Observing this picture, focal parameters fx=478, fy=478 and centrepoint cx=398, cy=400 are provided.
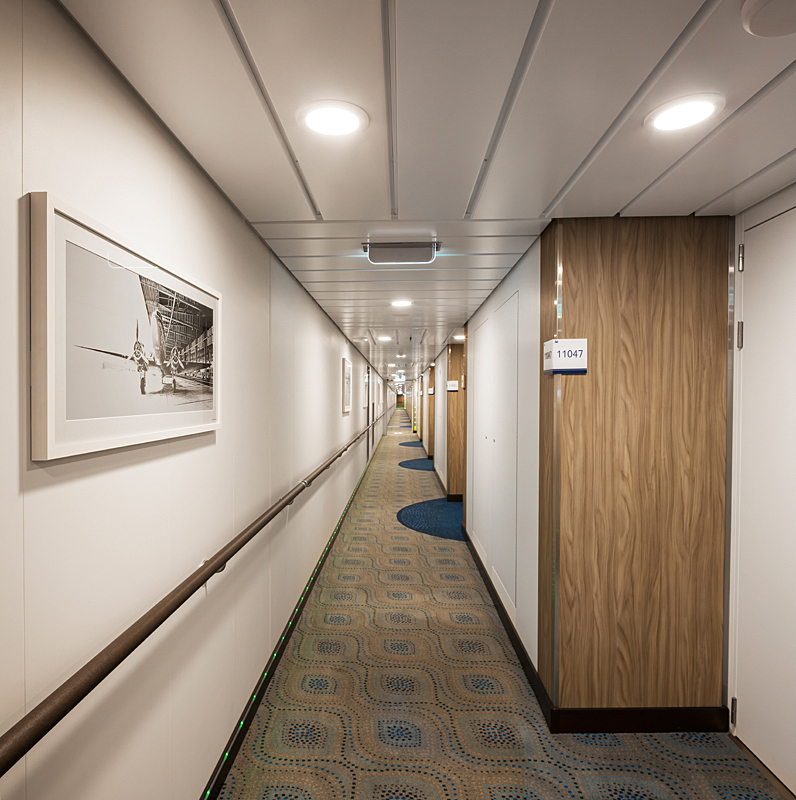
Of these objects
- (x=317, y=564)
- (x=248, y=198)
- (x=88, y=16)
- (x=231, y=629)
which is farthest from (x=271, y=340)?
(x=317, y=564)

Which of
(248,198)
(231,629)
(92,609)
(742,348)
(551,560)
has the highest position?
(248,198)

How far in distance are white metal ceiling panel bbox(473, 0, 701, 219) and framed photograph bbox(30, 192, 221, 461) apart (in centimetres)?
117

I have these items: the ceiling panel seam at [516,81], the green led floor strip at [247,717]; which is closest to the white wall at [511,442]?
the ceiling panel seam at [516,81]

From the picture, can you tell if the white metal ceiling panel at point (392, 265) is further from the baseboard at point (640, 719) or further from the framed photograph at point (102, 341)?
the baseboard at point (640, 719)

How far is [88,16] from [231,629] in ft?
7.11

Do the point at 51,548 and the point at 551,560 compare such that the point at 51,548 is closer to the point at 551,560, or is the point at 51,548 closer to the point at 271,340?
the point at 271,340

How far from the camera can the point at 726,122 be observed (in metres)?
1.48

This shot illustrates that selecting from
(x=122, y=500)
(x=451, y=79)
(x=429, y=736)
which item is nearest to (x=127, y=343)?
(x=122, y=500)

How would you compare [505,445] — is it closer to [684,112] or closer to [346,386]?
[684,112]

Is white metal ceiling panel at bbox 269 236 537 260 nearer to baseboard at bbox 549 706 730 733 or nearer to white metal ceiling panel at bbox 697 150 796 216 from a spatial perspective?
white metal ceiling panel at bbox 697 150 796 216

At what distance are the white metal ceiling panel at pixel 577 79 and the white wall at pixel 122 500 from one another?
1105mm

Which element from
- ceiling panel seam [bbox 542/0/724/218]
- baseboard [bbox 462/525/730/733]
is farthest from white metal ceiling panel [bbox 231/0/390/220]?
baseboard [bbox 462/525/730/733]

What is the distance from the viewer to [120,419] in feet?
4.10

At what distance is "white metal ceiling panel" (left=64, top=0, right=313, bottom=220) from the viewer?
41.4 inches
